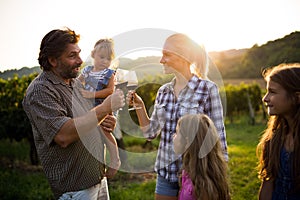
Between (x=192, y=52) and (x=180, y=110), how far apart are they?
0.43 meters

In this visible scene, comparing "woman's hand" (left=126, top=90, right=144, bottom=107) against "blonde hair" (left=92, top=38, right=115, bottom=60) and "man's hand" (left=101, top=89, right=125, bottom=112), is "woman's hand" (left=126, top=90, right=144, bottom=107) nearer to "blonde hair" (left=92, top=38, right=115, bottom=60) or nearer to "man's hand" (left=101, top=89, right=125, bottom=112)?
"man's hand" (left=101, top=89, right=125, bottom=112)

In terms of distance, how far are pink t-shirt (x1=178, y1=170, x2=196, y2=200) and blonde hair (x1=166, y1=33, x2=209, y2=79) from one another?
766 millimetres

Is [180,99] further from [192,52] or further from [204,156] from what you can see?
[204,156]

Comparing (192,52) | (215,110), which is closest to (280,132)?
(215,110)

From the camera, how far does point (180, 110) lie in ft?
8.69

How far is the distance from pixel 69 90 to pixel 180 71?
2.70ft

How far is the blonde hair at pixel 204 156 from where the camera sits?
2.31m

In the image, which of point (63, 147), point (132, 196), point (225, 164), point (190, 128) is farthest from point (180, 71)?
point (132, 196)

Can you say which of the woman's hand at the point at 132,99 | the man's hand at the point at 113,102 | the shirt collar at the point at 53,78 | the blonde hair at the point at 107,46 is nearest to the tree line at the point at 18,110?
the blonde hair at the point at 107,46

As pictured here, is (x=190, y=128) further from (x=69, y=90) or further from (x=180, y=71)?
Answer: (x=69, y=90)

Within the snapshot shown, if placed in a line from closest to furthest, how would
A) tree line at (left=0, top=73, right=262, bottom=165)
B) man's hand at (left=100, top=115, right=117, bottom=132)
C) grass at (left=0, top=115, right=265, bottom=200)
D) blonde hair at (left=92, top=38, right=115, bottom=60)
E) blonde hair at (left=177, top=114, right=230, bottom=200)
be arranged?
blonde hair at (left=177, top=114, right=230, bottom=200) < man's hand at (left=100, top=115, right=117, bottom=132) < blonde hair at (left=92, top=38, right=115, bottom=60) < grass at (left=0, top=115, right=265, bottom=200) < tree line at (left=0, top=73, right=262, bottom=165)

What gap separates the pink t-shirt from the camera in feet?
7.61

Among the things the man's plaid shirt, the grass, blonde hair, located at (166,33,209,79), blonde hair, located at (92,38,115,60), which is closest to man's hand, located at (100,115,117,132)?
the man's plaid shirt

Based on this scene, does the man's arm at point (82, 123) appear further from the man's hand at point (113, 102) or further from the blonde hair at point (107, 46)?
the blonde hair at point (107, 46)
